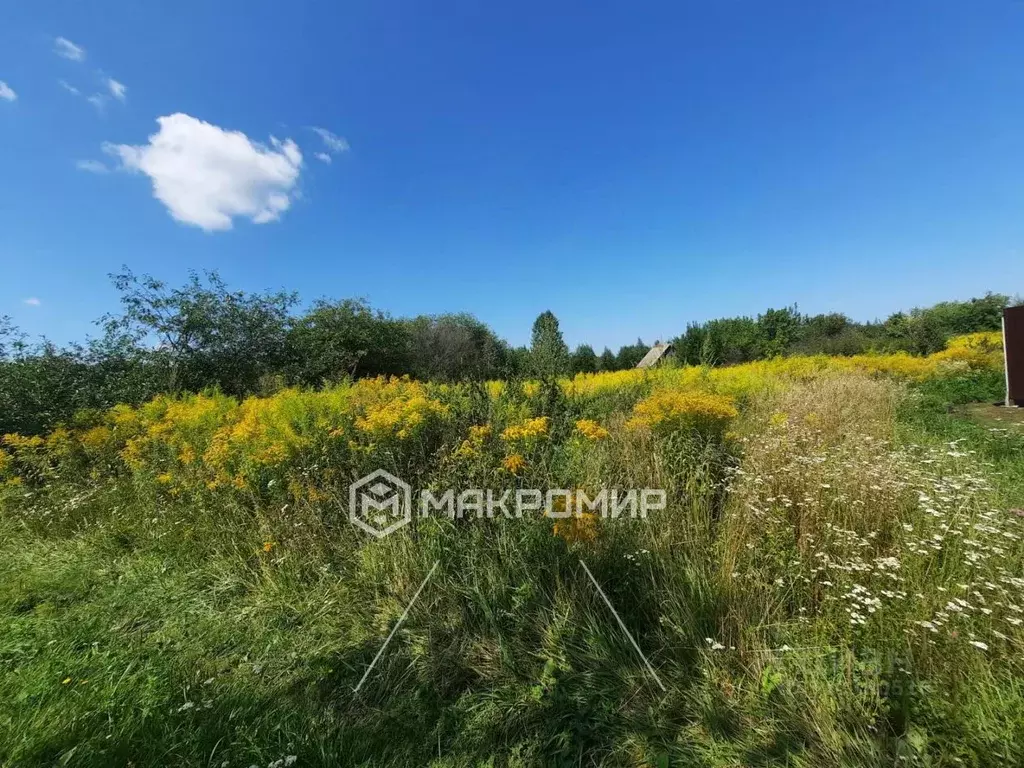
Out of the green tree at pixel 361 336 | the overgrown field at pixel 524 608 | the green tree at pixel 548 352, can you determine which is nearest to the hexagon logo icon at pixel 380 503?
the overgrown field at pixel 524 608

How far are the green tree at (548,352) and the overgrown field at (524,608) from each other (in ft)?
3.63

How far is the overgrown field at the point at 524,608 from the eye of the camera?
1437 mm

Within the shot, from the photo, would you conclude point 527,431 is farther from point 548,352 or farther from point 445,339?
point 445,339

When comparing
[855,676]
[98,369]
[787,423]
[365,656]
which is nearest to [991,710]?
[855,676]

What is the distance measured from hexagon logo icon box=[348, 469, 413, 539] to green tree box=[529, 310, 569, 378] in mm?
2051

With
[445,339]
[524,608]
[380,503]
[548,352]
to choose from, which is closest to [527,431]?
[524,608]

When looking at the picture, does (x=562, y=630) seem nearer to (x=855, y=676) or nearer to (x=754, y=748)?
(x=754, y=748)

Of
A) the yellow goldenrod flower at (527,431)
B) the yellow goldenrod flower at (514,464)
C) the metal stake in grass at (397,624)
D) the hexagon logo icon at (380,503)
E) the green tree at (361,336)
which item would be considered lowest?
the metal stake in grass at (397,624)

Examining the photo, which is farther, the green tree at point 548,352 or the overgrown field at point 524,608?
the green tree at point 548,352

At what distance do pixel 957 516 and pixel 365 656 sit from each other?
2974 millimetres

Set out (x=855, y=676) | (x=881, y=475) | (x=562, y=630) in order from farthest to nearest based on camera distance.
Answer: (x=881, y=475), (x=562, y=630), (x=855, y=676)

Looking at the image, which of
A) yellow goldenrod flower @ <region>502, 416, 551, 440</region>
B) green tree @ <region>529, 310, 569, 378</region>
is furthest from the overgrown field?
green tree @ <region>529, 310, 569, 378</region>

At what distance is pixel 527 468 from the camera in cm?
258

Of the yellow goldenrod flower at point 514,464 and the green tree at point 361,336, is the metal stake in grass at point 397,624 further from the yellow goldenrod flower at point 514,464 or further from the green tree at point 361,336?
the green tree at point 361,336
